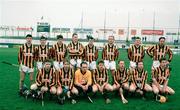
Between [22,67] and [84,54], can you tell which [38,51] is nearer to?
[22,67]

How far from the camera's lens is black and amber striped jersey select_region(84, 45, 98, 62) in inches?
350

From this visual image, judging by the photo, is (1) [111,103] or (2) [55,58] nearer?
(1) [111,103]

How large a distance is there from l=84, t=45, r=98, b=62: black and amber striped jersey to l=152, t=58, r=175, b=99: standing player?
1.73 meters

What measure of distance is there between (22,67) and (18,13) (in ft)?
113

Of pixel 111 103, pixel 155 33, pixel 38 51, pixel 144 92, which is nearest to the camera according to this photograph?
pixel 111 103

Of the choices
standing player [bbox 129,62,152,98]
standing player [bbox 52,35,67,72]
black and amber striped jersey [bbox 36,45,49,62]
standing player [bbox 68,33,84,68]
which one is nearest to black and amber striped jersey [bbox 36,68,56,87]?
black and amber striped jersey [bbox 36,45,49,62]

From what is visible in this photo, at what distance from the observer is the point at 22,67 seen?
837 cm

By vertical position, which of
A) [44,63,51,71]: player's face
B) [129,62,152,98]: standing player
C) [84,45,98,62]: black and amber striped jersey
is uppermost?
[84,45,98,62]: black and amber striped jersey

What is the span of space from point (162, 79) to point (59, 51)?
259cm

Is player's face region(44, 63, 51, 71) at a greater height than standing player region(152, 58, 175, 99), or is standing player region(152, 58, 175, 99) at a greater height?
player's face region(44, 63, 51, 71)

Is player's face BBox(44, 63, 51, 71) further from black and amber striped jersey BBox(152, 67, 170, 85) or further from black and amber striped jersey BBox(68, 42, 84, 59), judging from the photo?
black and amber striped jersey BBox(152, 67, 170, 85)

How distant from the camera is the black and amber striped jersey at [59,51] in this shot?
8648 millimetres

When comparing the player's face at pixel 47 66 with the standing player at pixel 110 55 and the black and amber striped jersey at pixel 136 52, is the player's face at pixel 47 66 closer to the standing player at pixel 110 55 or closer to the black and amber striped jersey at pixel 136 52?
the standing player at pixel 110 55

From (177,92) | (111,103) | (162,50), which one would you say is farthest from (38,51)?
(177,92)
